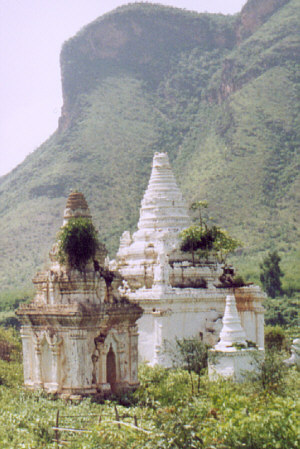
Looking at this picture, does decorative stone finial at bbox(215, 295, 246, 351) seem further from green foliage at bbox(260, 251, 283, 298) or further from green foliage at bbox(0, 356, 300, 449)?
green foliage at bbox(260, 251, 283, 298)

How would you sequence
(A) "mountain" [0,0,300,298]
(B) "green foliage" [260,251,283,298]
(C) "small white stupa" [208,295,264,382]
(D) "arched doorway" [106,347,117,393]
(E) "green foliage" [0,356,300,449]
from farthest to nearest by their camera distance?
(A) "mountain" [0,0,300,298] < (B) "green foliage" [260,251,283,298] < (C) "small white stupa" [208,295,264,382] < (D) "arched doorway" [106,347,117,393] < (E) "green foliage" [0,356,300,449]

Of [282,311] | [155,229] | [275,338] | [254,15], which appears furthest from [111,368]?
[254,15]

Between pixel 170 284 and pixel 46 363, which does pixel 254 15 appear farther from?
pixel 46 363

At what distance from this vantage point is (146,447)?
16406 millimetres

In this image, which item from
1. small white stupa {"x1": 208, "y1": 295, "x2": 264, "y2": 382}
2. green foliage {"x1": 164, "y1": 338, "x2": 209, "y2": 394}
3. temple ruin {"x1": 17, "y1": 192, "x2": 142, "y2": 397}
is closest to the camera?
temple ruin {"x1": 17, "y1": 192, "x2": 142, "y2": 397}

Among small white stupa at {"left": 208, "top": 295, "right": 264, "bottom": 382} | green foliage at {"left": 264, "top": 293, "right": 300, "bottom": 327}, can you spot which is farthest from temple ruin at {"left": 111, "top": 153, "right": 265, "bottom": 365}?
green foliage at {"left": 264, "top": 293, "right": 300, "bottom": 327}

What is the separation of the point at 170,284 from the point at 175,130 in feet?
295

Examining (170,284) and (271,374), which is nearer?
(271,374)

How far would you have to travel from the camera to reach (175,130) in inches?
4803

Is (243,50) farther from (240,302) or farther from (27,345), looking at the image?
(27,345)

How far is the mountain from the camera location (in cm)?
8325

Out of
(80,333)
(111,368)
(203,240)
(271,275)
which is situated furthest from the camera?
(271,275)

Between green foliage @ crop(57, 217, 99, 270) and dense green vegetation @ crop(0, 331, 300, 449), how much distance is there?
3.27m

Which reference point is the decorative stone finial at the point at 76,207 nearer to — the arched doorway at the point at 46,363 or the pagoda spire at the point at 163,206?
the arched doorway at the point at 46,363
